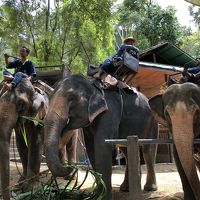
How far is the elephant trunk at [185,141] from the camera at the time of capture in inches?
202

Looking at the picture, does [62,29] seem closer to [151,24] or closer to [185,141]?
[151,24]

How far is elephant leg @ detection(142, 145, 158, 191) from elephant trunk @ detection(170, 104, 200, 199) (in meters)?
2.85

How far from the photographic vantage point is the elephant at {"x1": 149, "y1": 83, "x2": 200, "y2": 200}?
5.15 meters

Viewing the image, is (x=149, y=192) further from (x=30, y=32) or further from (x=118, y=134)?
(x=30, y=32)

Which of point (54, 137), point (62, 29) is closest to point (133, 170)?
point (54, 137)

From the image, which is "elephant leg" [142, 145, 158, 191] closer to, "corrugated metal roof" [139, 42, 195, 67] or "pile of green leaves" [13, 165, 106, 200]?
"pile of green leaves" [13, 165, 106, 200]

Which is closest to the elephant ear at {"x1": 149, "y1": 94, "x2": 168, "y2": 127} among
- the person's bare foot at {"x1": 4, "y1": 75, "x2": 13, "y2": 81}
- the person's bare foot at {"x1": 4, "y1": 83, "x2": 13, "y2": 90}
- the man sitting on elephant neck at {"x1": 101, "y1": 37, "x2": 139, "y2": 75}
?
the man sitting on elephant neck at {"x1": 101, "y1": 37, "x2": 139, "y2": 75}

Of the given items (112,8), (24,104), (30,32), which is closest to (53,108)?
(24,104)

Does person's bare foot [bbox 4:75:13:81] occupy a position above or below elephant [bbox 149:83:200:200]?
above

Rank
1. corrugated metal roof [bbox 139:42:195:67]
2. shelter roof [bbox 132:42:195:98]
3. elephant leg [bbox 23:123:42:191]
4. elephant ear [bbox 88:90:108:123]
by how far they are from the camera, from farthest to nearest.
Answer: corrugated metal roof [bbox 139:42:195:67] < shelter roof [bbox 132:42:195:98] < elephant leg [bbox 23:123:42:191] < elephant ear [bbox 88:90:108:123]

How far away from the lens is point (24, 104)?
7262 millimetres

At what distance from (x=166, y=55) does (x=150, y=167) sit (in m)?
8.03

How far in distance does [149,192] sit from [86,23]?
13762 mm

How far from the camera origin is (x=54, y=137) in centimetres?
577
